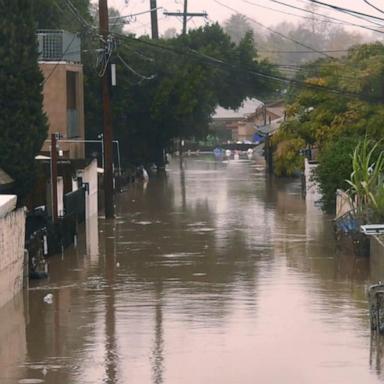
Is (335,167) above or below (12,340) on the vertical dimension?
above

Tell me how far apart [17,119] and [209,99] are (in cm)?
3852

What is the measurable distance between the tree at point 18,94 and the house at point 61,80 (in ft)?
42.7

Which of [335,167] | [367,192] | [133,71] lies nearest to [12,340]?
[367,192]

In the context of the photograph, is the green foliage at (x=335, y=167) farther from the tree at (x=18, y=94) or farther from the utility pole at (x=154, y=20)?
the utility pole at (x=154, y=20)

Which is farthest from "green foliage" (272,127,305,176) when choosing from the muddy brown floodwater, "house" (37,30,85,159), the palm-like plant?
the palm-like plant

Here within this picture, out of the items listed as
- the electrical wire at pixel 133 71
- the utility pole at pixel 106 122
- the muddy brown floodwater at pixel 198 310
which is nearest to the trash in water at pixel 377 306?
the muddy brown floodwater at pixel 198 310

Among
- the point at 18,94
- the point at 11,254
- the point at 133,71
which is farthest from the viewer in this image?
the point at 133,71

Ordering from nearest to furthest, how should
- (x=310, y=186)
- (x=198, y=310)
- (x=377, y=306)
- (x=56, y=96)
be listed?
(x=377, y=306) → (x=198, y=310) → (x=56, y=96) → (x=310, y=186)

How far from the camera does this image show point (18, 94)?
31.8m

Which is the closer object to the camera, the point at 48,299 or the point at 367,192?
the point at 48,299

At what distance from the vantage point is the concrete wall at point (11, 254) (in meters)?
21.8

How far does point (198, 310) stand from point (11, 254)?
12.4ft

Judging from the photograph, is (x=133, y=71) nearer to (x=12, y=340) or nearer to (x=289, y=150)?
(x=289, y=150)

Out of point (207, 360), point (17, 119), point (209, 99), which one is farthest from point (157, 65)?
point (207, 360)
